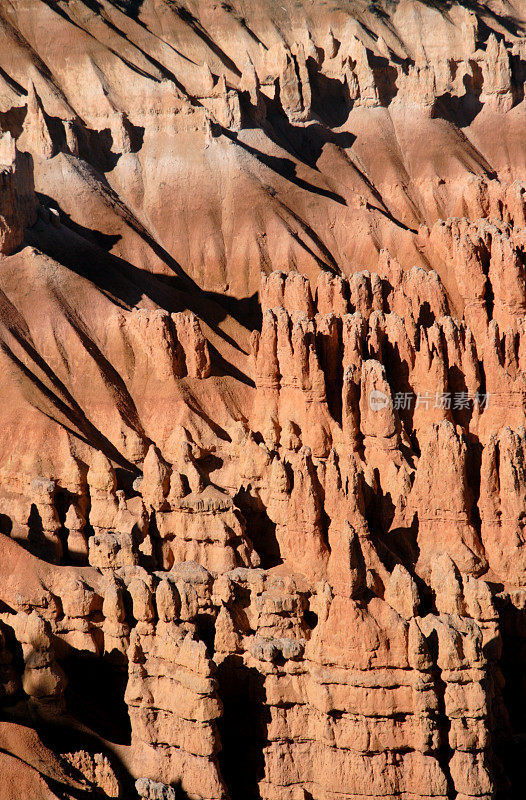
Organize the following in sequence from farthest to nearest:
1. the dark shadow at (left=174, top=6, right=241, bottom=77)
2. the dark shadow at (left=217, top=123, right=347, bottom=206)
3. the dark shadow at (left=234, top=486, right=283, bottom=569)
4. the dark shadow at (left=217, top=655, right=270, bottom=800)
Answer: the dark shadow at (left=174, top=6, right=241, bottom=77) < the dark shadow at (left=217, top=123, right=347, bottom=206) < the dark shadow at (left=234, top=486, right=283, bottom=569) < the dark shadow at (left=217, top=655, right=270, bottom=800)

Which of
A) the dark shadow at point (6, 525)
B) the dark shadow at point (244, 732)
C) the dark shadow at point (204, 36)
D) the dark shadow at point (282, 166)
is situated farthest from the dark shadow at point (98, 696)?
the dark shadow at point (204, 36)

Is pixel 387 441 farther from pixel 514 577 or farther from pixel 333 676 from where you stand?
pixel 333 676

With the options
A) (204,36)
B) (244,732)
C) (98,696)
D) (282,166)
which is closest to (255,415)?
(98,696)

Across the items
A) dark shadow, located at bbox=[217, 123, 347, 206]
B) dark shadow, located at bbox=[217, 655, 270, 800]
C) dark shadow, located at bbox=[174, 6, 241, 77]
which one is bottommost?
dark shadow, located at bbox=[217, 655, 270, 800]

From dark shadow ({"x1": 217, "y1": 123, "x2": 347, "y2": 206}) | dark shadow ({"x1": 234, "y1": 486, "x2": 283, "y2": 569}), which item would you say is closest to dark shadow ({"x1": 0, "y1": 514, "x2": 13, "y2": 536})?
dark shadow ({"x1": 234, "y1": 486, "x2": 283, "y2": 569})

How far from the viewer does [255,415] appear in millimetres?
59594

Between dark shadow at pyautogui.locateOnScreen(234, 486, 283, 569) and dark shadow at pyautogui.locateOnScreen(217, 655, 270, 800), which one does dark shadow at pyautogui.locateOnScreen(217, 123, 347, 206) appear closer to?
dark shadow at pyautogui.locateOnScreen(234, 486, 283, 569)

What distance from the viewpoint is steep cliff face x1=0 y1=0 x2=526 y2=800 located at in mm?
31438

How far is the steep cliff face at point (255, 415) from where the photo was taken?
3144 cm

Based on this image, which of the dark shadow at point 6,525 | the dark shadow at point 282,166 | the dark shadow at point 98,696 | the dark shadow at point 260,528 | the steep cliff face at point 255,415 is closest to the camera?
the steep cliff face at point 255,415

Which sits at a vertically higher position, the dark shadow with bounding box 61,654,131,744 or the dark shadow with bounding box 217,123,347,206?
the dark shadow with bounding box 217,123,347,206

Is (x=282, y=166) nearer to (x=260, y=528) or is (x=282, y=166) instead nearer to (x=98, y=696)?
(x=260, y=528)

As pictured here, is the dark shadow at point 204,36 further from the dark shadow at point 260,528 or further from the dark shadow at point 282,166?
the dark shadow at point 260,528

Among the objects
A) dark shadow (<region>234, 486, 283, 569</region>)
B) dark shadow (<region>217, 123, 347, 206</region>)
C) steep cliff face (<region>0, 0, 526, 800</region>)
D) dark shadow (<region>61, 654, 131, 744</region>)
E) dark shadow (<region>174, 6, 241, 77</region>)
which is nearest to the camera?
steep cliff face (<region>0, 0, 526, 800</region>)
